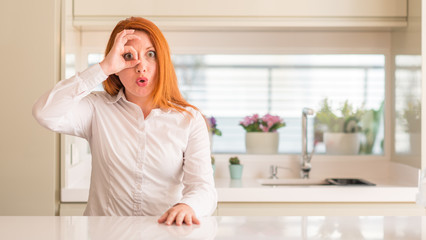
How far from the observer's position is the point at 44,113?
1.39 metres

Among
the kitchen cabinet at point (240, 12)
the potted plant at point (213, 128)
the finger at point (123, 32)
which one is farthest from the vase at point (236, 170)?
the finger at point (123, 32)

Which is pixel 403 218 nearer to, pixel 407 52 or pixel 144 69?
pixel 144 69

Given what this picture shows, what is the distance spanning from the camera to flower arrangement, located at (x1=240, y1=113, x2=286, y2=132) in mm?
2807

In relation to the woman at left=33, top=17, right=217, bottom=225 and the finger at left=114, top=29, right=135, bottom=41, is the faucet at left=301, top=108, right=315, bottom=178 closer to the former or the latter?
the woman at left=33, top=17, right=217, bottom=225

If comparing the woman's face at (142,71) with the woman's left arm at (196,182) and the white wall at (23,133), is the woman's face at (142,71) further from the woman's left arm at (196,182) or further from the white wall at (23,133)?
the white wall at (23,133)

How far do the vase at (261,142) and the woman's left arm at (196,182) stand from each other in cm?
124

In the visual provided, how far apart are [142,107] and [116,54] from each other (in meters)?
0.24

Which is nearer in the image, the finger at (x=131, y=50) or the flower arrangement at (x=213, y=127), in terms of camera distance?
the finger at (x=131, y=50)

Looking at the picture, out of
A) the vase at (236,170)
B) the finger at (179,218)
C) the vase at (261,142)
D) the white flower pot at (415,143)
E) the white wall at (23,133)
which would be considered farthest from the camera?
the vase at (261,142)

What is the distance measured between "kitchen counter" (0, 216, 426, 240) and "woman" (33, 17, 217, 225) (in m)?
0.29

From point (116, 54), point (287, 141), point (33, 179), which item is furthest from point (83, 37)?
point (116, 54)

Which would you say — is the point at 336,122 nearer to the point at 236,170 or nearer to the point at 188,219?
the point at 236,170

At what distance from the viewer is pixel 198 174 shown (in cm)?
143

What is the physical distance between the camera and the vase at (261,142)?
110 inches
